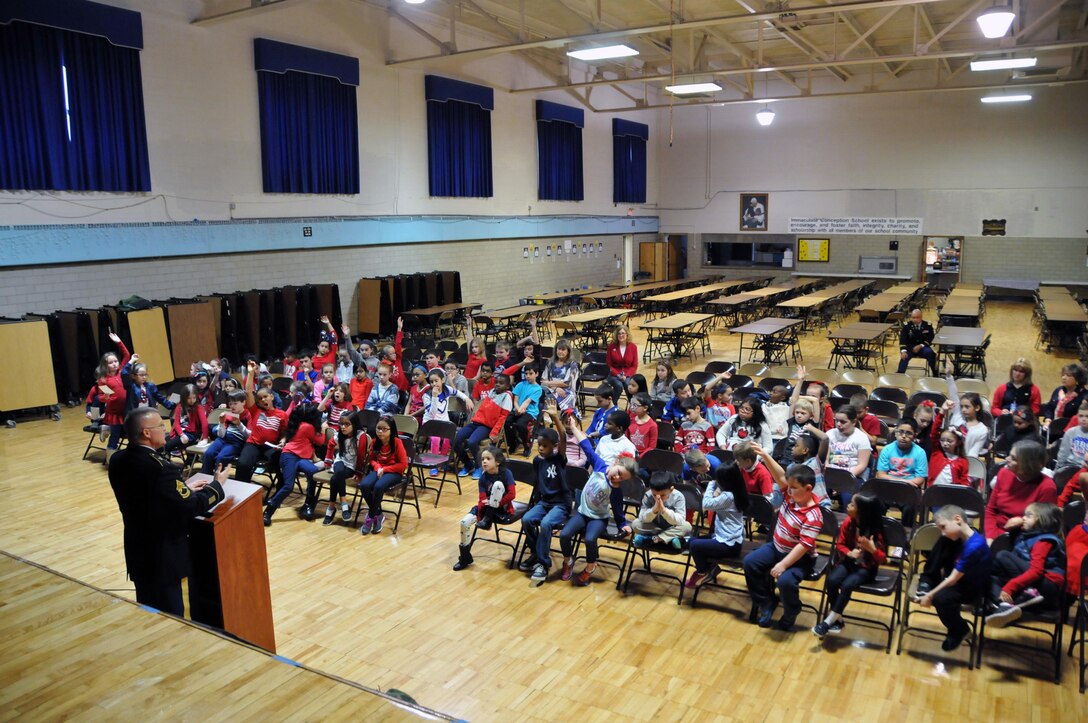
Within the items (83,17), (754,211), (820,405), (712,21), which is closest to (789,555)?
(820,405)

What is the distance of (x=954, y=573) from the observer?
4.90 metres

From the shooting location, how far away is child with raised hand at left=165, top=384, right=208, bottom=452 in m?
8.80

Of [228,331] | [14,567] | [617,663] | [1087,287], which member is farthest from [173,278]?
[1087,287]

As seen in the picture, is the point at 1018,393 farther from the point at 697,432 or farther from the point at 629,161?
the point at 629,161

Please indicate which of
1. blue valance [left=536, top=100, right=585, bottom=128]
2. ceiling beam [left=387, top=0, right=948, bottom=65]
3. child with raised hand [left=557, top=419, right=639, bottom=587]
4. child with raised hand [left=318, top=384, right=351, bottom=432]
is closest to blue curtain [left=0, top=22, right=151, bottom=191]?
ceiling beam [left=387, top=0, right=948, bottom=65]

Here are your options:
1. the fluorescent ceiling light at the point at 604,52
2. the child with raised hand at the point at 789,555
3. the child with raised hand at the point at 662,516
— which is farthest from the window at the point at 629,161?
the child with raised hand at the point at 789,555

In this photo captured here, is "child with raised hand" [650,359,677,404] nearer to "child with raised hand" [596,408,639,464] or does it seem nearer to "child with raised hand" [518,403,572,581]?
"child with raised hand" [596,408,639,464]

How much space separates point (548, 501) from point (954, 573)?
304 cm

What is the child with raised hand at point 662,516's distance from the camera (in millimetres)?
5816

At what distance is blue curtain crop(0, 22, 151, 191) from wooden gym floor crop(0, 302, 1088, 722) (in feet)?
22.3

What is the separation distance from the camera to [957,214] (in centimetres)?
2497

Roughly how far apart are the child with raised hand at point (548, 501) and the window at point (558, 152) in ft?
57.5

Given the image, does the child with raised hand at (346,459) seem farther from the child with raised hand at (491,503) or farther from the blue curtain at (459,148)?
the blue curtain at (459,148)

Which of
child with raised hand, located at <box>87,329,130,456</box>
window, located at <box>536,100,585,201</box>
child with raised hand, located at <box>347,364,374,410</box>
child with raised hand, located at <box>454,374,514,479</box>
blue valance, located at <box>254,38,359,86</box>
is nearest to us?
child with raised hand, located at <box>454,374,514,479</box>
